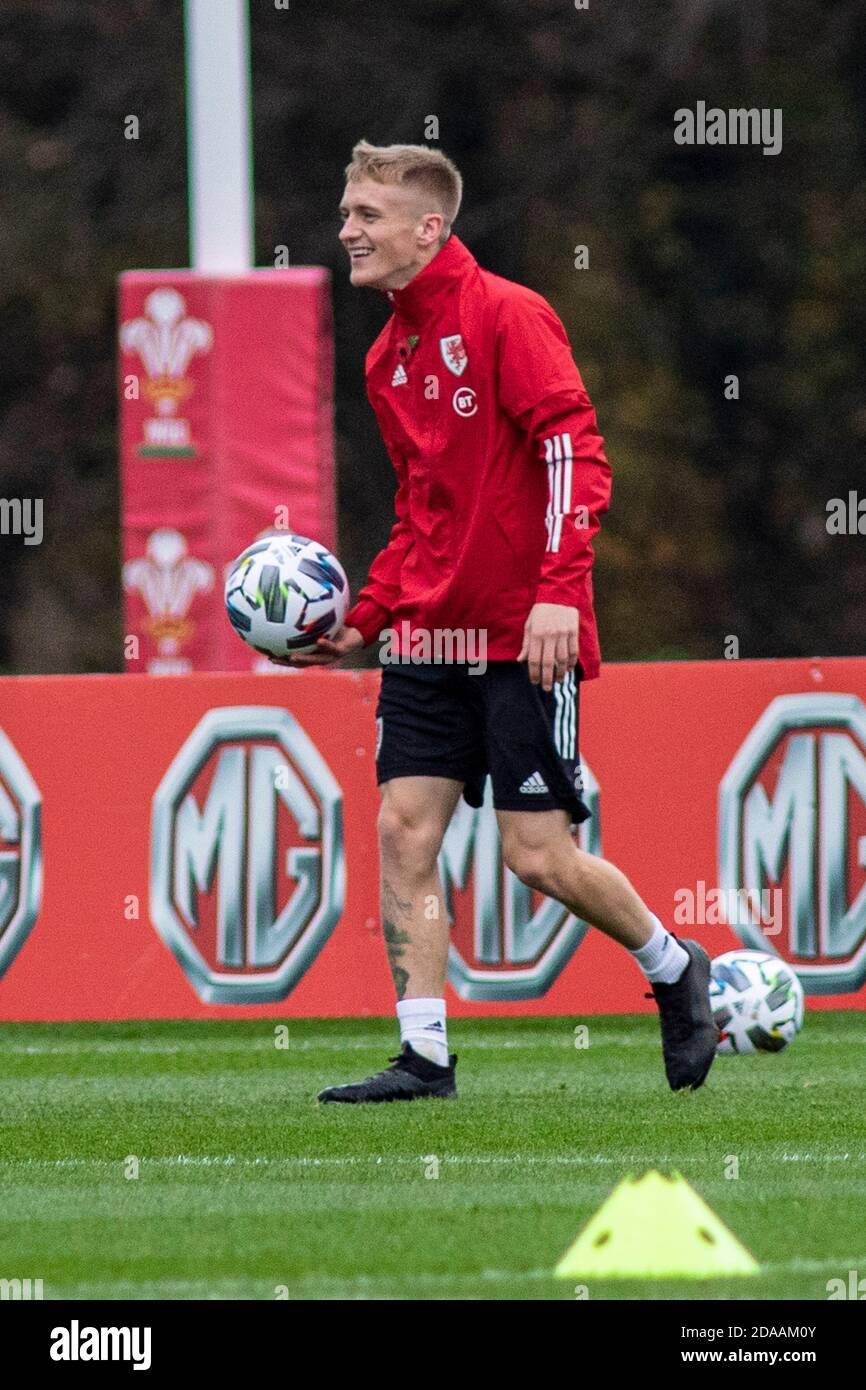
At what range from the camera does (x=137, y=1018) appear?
10328 mm

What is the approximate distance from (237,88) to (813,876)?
6.00 meters

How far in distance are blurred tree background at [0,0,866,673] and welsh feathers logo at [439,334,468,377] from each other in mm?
23204

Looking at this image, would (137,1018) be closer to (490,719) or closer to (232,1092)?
(232,1092)

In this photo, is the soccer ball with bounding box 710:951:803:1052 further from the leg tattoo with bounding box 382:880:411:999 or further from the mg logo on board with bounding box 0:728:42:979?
the mg logo on board with bounding box 0:728:42:979

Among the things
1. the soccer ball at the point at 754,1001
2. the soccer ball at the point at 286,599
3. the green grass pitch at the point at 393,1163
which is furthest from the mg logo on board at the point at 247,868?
the soccer ball at the point at 286,599

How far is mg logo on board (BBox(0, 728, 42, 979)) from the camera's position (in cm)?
1030

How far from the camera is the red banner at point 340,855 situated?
1027cm

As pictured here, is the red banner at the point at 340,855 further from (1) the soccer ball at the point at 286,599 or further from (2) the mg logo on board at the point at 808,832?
(1) the soccer ball at the point at 286,599

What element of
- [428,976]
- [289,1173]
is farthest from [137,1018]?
[289,1173]

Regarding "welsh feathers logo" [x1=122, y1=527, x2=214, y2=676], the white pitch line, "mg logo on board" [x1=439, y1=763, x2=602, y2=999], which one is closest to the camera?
the white pitch line

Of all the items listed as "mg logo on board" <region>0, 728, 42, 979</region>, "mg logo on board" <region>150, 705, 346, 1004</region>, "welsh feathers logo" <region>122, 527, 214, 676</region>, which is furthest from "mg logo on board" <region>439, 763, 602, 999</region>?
"welsh feathers logo" <region>122, 527, 214, 676</region>

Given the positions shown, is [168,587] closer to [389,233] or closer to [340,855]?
[340,855]

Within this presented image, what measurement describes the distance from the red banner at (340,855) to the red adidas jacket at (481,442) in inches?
101

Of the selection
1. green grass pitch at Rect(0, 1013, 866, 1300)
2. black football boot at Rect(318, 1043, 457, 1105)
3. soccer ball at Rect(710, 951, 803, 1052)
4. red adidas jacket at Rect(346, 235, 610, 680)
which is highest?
red adidas jacket at Rect(346, 235, 610, 680)
